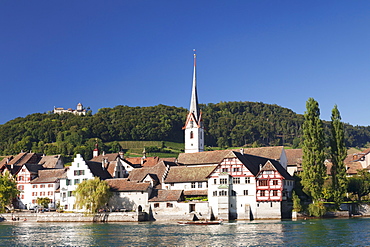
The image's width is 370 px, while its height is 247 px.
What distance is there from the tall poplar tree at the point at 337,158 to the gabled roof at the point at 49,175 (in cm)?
5211

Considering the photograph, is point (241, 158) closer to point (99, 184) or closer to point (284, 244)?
point (99, 184)

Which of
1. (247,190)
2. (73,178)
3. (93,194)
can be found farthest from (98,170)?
(247,190)

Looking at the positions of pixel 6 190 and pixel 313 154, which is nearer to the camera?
pixel 313 154

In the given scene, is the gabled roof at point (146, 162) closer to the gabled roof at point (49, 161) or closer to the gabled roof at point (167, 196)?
the gabled roof at point (49, 161)

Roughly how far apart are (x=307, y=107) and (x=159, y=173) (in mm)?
28888

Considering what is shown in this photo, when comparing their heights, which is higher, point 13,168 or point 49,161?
point 49,161

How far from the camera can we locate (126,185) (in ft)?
300

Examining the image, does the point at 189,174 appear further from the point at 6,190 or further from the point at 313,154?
the point at 6,190

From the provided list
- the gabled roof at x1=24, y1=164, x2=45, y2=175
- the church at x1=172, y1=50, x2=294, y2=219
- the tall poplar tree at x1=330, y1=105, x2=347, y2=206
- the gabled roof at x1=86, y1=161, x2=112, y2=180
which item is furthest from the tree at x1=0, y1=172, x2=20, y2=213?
the tall poplar tree at x1=330, y1=105, x2=347, y2=206

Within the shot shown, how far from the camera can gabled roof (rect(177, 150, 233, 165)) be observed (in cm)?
9962

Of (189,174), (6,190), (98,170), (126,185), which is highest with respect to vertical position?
(98,170)

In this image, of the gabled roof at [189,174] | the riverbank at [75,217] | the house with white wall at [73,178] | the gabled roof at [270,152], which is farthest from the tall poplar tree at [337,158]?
the house with white wall at [73,178]

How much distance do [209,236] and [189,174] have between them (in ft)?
111

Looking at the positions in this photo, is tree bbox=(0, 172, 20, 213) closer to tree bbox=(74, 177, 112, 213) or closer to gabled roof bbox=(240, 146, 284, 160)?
tree bbox=(74, 177, 112, 213)
